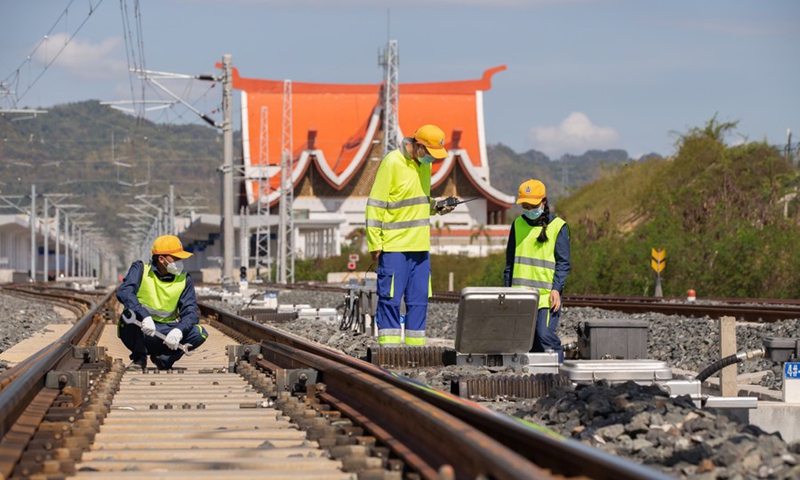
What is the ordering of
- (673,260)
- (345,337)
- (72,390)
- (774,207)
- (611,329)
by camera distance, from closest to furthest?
1. (72,390)
2. (611,329)
3. (345,337)
4. (673,260)
5. (774,207)

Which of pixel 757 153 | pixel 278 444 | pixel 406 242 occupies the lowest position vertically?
pixel 278 444

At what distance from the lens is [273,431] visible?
609cm

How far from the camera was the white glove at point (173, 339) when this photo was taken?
10055 millimetres

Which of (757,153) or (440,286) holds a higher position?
(757,153)

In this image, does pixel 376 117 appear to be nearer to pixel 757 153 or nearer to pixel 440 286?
pixel 440 286

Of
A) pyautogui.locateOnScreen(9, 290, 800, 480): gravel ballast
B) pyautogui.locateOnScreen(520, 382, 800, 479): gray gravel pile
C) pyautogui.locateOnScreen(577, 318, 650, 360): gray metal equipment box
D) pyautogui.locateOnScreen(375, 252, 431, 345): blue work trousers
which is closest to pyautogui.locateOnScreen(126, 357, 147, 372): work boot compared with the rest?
pyautogui.locateOnScreen(375, 252, 431, 345): blue work trousers

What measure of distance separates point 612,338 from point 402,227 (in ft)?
6.38

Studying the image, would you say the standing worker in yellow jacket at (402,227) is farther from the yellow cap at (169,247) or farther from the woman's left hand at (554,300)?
the yellow cap at (169,247)

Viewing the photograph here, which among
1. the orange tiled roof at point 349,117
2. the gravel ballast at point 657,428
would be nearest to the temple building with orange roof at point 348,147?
the orange tiled roof at point 349,117

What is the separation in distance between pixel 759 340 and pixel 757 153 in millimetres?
39666

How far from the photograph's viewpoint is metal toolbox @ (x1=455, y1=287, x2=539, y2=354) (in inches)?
340

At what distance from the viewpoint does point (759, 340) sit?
46.9 ft

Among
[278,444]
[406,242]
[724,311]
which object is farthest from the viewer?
[724,311]

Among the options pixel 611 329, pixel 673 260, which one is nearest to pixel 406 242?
pixel 611 329
